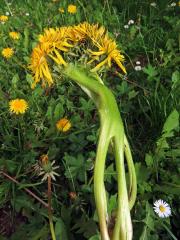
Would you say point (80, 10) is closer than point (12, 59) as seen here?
No

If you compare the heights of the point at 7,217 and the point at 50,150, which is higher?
the point at 50,150

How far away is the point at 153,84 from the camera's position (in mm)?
1752

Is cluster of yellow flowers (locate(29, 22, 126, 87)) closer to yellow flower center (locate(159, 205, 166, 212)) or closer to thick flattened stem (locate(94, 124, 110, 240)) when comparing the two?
thick flattened stem (locate(94, 124, 110, 240))

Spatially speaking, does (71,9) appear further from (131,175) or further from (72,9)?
(131,175)

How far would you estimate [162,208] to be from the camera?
1190 millimetres

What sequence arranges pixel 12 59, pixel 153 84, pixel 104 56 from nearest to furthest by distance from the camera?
pixel 104 56 → pixel 153 84 → pixel 12 59

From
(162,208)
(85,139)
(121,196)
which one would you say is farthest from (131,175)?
(85,139)

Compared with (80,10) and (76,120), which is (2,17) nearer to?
(80,10)

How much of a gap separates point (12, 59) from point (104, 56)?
1219 mm

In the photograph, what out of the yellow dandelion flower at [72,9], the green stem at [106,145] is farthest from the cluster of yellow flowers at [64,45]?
the yellow dandelion flower at [72,9]

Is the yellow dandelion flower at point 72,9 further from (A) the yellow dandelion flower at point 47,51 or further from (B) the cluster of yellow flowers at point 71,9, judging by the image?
(A) the yellow dandelion flower at point 47,51

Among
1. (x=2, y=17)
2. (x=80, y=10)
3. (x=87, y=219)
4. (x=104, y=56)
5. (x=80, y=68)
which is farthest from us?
(x=80, y=10)

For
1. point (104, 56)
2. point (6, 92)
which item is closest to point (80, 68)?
point (104, 56)

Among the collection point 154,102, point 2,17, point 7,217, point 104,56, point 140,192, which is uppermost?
point 104,56
